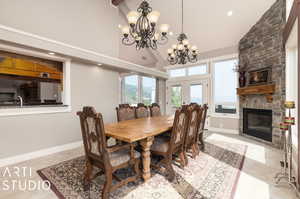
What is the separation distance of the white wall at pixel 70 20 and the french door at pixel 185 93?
317cm

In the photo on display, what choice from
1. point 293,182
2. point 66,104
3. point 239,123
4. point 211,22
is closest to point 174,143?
point 293,182

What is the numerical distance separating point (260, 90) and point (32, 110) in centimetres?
570

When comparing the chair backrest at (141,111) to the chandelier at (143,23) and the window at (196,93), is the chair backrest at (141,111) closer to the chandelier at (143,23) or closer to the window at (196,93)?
the chandelier at (143,23)

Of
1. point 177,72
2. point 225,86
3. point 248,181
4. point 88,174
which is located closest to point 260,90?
point 225,86

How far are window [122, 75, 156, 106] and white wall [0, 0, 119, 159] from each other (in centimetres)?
335

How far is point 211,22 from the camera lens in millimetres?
4625

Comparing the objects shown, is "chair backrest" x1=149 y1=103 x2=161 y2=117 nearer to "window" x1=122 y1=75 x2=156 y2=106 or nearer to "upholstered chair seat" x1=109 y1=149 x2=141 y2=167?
"upholstered chair seat" x1=109 y1=149 x2=141 y2=167

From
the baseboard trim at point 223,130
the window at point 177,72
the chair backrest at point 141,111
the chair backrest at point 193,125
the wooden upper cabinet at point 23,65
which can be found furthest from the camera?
the window at point 177,72

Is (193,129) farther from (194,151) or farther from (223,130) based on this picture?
(223,130)

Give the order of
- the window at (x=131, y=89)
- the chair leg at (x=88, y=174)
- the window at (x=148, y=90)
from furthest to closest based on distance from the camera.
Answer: the window at (x=131, y=89)
the window at (x=148, y=90)
the chair leg at (x=88, y=174)

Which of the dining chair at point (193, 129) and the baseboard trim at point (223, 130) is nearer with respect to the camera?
the dining chair at point (193, 129)

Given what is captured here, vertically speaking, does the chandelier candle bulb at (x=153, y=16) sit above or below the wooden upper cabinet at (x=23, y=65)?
above

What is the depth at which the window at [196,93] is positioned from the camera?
5.87 meters

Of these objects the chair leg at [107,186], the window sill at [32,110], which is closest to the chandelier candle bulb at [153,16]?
the chair leg at [107,186]
